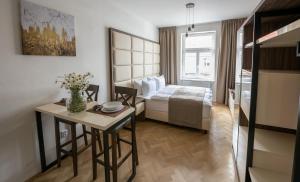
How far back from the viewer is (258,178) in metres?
1.31

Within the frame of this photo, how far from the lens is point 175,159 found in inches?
92.3

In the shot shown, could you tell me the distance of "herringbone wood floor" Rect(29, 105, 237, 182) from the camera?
2.00 metres

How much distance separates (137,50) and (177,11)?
129 centimetres

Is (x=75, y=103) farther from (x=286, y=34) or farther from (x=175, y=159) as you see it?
(x=286, y=34)

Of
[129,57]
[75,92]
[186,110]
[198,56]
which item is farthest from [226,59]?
[75,92]

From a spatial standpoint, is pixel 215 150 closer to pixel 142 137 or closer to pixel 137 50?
Result: pixel 142 137

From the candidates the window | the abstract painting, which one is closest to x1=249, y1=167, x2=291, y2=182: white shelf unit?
the abstract painting

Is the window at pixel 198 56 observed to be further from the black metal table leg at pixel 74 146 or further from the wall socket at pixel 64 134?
the black metal table leg at pixel 74 146

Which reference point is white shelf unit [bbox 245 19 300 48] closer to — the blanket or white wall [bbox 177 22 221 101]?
the blanket

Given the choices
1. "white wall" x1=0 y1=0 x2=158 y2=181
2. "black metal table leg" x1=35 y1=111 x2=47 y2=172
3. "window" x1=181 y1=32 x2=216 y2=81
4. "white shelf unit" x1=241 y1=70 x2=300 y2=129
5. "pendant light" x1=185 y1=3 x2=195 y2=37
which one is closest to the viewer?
"white shelf unit" x1=241 y1=70 x2=300 y2=129

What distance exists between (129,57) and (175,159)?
2.40 m

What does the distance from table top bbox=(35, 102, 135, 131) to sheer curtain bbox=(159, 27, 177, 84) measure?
13.2 feet

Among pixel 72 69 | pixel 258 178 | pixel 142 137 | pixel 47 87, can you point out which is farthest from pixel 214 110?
pixel 47 87

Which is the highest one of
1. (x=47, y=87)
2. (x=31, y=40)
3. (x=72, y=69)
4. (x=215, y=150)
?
(x=31, y=40)
